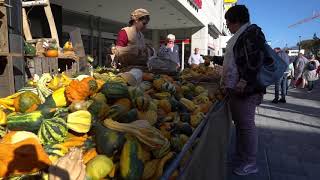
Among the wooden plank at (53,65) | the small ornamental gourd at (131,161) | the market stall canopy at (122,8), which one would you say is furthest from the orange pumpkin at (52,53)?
the market stall canopy at (122,8)

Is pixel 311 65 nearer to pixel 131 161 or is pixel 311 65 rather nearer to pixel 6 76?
pixel 6 76

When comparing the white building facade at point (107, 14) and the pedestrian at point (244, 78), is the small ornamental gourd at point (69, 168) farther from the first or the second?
the white building facade at point (107, 14)

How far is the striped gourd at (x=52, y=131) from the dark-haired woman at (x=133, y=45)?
213 cm

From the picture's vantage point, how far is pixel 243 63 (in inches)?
151

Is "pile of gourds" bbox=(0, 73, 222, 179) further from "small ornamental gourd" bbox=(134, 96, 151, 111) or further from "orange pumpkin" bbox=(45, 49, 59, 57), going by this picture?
"orange pumpkin" bbox=(45, 49, 59, 57)

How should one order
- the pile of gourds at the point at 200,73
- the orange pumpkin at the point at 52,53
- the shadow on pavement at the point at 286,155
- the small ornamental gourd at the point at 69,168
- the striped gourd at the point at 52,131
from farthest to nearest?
1. the orange pumpkin at the point at 52,53
2. the pile of gourds at the point at 200,73
3. the shadow on pavement at the point at 286,155
4. the striped gourd at the point at 52,131
5. the small ornamental gourd at the point at 69,168

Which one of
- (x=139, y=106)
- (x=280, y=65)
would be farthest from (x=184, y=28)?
(x=139, y=106)

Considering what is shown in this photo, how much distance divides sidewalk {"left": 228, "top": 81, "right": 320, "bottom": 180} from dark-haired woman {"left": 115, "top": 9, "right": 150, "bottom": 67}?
1.93 m

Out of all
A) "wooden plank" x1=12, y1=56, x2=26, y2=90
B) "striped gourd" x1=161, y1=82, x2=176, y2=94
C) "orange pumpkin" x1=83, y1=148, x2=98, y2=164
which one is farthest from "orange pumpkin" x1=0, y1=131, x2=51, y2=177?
"wooden plank" x1=12, y1=56, x2=26, y2=90

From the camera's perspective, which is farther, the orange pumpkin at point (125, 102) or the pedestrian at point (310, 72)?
the pedestrian at point (310, 72)

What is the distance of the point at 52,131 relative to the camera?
2.00 metres

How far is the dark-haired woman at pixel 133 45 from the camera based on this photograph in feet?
13.6

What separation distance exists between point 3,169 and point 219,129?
6.94 ft

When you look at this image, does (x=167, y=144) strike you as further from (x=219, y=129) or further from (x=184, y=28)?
(x=184, y=28)
